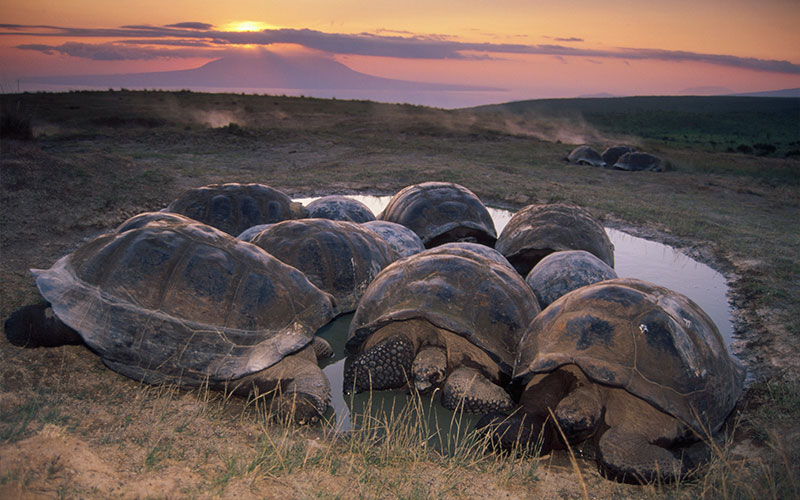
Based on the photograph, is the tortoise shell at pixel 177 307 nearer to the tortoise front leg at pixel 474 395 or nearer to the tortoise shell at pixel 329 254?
the tortoise shell at pixel 329 254

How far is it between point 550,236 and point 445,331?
342cm

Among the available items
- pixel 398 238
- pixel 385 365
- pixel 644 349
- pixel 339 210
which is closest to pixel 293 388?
pixel 385 365

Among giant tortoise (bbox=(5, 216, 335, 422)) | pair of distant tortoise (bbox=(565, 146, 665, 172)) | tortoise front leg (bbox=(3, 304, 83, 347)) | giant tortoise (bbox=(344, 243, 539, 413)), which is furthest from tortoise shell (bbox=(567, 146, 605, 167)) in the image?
tortoise front leg (bbox=(3, 304, 83, 347))

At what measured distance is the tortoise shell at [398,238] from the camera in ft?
23.9

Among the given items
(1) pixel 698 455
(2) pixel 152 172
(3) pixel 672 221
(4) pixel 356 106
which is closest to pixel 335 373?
(1) pixel 698 455

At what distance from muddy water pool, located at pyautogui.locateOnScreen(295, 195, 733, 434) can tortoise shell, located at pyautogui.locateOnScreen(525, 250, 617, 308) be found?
1.84 meters

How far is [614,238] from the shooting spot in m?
10.9

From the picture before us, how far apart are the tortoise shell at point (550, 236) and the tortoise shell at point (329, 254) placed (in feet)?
7.88

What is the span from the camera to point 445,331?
4.81 m

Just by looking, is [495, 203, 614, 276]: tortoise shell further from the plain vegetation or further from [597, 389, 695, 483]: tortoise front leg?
[597, 389, 695, 483]: tortoise front leg

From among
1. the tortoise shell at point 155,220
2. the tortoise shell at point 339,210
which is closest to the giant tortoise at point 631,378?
the tortoise shell at point 155,220

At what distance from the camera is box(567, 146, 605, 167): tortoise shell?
22344mm

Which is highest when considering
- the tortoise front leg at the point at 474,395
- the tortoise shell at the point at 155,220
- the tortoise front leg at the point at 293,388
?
the tortoise shell at the point at 155,220

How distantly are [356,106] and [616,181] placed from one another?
109ft
